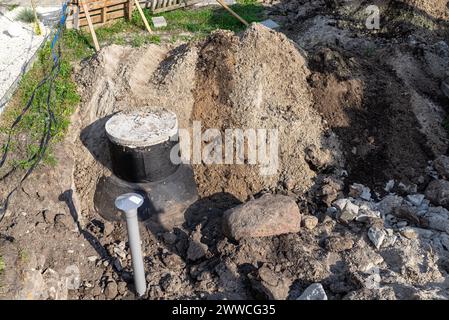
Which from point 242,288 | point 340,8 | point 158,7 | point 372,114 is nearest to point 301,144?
point 372,114

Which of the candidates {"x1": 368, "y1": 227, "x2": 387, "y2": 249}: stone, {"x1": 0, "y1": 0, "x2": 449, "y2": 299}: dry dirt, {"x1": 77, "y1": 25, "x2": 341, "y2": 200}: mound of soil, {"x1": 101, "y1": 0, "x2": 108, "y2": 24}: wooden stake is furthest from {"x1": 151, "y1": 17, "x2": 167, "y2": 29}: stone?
{"x1": 368, "y1": 227, "x2": 387, "y2": 249}: stone

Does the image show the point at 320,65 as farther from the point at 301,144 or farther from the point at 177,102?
the point at 177,102

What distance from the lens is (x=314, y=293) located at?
4.50 m

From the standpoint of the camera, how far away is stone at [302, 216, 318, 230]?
5500 mm

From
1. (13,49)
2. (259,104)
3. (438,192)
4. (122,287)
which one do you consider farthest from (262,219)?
(13,49)

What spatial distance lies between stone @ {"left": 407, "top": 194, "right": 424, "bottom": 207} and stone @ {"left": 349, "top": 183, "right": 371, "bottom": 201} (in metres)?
0.52

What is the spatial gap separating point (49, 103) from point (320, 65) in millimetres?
4112

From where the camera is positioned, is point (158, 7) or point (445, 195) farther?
point (158, 7)

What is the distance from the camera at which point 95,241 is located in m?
5.48

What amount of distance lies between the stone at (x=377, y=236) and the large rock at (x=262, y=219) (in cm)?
83

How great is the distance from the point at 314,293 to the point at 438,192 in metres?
2.53

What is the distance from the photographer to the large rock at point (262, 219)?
5.18m

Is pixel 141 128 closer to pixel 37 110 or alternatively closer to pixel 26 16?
pixel 37 110
